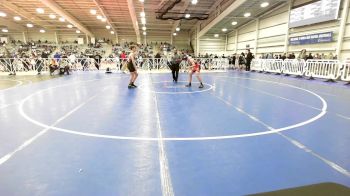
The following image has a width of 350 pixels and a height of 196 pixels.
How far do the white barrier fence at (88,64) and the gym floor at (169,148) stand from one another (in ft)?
35.0

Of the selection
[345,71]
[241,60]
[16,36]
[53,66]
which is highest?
[16,36]

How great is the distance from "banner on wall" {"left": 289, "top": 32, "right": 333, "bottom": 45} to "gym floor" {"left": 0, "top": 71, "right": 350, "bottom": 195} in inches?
426

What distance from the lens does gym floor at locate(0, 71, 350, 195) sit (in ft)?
8.75

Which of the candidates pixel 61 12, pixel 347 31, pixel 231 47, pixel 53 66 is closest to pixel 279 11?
pixel 347 31

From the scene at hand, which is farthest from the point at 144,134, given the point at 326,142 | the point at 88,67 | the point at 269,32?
the point at 269,32

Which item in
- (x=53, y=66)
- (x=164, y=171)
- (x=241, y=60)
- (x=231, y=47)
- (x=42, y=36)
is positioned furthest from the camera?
(x=42, y=36)

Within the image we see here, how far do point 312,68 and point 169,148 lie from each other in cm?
1365

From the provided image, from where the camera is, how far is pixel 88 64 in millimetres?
20500

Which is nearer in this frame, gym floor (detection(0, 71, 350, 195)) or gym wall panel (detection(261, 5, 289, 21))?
gym floor (detection(0, 71, 350, 195))

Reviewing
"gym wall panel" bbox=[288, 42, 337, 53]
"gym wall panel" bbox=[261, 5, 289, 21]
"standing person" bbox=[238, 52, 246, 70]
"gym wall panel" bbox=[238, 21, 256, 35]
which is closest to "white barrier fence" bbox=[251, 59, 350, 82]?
"gym wall panel" bbox=[288, 42, 337, 53]

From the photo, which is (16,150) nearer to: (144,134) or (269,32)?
(144,134)

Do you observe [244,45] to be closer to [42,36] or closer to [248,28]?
[248,28]

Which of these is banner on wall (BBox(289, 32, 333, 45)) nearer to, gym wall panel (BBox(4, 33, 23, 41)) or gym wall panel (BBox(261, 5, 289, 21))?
gym wall panel (BBox(261, 5, 289, 21))

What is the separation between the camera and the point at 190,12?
1033 inches
